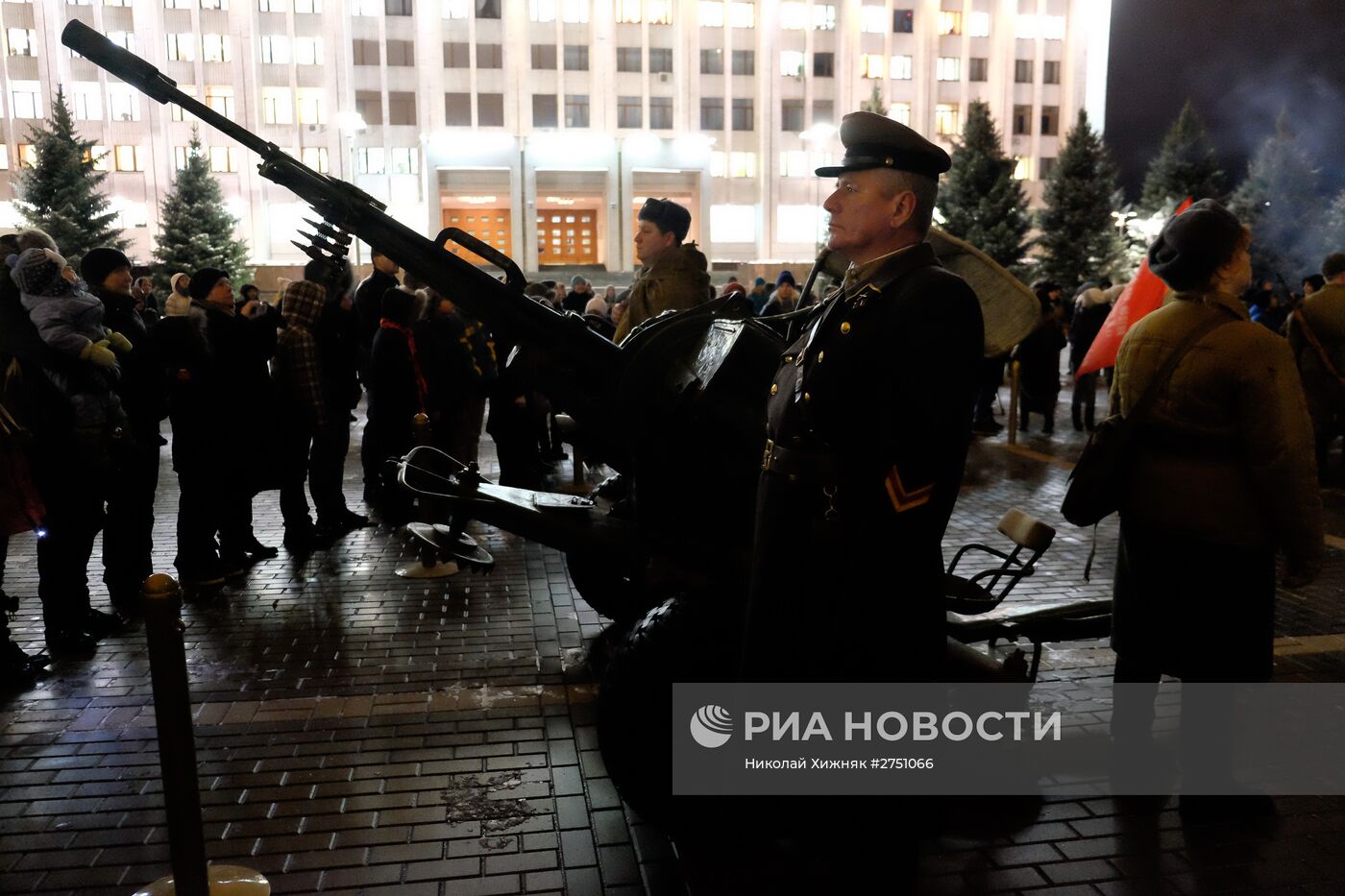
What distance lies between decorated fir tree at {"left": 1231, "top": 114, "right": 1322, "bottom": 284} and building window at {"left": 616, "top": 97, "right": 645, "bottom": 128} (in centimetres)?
3173

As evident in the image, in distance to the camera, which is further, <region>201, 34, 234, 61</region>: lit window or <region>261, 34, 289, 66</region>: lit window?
<region>261, 34, 289, 66</region>: lit window

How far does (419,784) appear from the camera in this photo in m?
4.12

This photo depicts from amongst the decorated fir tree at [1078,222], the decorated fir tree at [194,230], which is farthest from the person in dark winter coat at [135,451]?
the decorated fir tree at [1078,222]

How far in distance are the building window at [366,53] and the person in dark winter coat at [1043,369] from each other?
5194cm

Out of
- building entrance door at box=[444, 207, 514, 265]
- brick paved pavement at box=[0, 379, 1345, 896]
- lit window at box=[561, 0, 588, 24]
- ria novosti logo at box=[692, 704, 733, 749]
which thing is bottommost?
brick paved pavement at box=[0, 379, 1345, 896]

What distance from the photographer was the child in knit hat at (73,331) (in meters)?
5.62

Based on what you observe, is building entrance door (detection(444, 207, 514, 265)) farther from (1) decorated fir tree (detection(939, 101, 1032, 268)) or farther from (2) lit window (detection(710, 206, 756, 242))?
(1) decorated fir tree (detection(939, 101, 1032, 268))

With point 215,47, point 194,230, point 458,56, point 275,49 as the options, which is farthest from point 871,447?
point 215,47

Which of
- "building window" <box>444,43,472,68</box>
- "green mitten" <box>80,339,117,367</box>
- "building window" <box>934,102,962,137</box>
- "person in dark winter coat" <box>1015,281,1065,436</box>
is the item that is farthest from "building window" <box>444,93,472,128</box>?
"green mitten" <box>80,339,117,367</box>

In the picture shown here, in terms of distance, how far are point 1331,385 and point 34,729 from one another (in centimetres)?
1110

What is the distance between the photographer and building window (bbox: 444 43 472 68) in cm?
5809

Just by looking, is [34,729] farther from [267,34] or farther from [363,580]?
[267,34]

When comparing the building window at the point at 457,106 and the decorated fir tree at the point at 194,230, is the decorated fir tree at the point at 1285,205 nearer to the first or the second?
the building window at the point at 457,106

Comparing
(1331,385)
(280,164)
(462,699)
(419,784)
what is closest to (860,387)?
(419,784)
